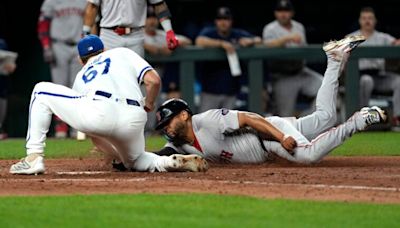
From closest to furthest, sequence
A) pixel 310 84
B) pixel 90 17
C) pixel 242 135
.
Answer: pixel 242 135 → pixel 90 17 → pixel 310 84

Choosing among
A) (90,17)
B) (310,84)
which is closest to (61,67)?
(310,84)

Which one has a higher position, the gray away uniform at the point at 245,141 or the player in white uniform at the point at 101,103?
the player in white uniform at the point at 101,103

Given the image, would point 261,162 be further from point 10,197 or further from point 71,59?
point 71,59

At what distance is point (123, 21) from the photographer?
1173cm

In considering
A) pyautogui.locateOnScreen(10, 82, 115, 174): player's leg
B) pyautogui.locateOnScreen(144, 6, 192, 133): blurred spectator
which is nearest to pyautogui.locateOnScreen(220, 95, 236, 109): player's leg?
pyautogui.locateOnScreen(144, 6, 192, 133): blurred spectator

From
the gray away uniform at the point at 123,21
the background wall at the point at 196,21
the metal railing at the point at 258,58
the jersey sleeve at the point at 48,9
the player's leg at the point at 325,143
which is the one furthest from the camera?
the background wall at the point at 196,21

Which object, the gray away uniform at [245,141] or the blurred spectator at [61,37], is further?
the blurred spectator at [61,37]

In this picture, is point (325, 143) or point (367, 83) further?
point (367, 83)

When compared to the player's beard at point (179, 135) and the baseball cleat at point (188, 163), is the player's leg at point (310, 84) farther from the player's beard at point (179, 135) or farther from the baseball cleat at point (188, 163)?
the baseball cleat at point (188, 163)

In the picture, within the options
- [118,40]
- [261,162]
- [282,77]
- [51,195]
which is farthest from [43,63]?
[51,195]

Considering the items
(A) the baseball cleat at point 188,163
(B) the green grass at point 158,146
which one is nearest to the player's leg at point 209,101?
(B) the green grass at point 158,146

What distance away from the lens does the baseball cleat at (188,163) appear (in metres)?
9.09

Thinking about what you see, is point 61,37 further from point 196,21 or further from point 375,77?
point 375,77

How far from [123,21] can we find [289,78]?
4.41 metres
